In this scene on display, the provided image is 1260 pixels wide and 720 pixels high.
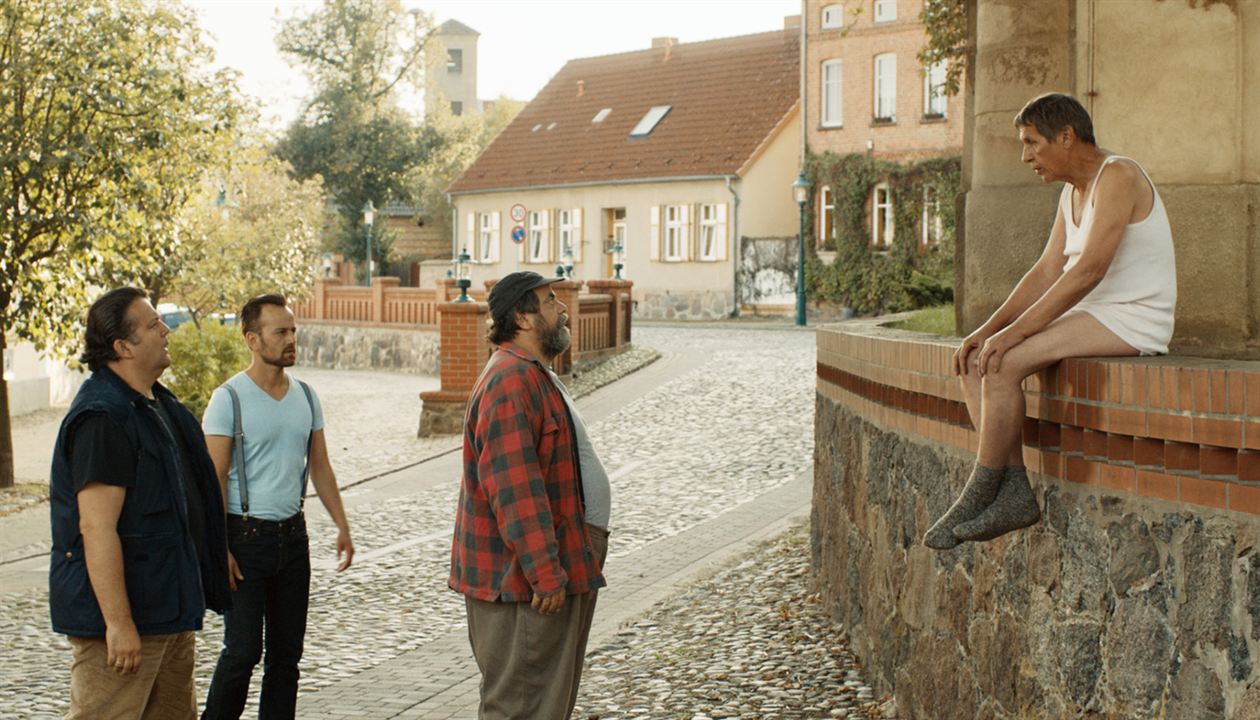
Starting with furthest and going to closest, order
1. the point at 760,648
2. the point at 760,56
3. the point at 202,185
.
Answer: the point at 760,56
the point at 202,185
the point at 760,648

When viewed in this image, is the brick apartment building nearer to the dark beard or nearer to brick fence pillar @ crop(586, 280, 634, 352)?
brick fence pillar @ crop(586, 280, 634, 352)

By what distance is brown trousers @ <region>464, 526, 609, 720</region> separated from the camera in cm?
537

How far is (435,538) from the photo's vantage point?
13461 millimetres

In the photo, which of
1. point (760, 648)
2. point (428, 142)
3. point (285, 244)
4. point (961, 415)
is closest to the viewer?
point (961, 415)

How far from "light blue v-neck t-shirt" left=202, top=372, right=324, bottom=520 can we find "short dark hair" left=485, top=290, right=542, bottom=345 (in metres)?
1.07

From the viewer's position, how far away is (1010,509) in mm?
5246

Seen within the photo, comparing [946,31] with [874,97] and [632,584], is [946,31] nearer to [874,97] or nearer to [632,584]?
[632,584]

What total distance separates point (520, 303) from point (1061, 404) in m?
1.72

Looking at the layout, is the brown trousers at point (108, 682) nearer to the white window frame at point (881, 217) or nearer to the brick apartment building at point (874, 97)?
the brick apartment building at point (874, 97)

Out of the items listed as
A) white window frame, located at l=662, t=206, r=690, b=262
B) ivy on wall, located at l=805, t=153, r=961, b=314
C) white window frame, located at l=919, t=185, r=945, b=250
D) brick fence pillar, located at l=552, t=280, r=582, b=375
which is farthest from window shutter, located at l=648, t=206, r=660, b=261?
brick fence pillar, located at l=552, t=280, r=582, b=375

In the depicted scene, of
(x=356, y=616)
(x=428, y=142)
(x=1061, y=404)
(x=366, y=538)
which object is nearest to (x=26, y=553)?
(x=366, y=538)

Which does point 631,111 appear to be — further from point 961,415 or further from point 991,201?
point 961,415

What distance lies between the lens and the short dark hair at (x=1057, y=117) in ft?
17.0

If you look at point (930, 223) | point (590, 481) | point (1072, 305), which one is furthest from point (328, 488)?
point (930, 223)
